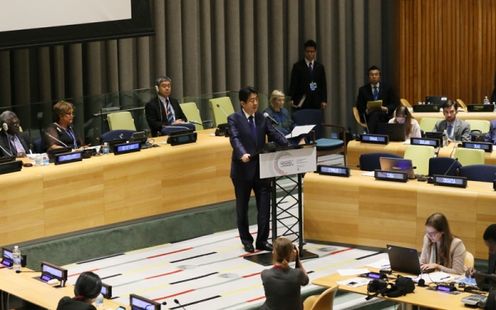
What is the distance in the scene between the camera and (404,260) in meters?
8.48

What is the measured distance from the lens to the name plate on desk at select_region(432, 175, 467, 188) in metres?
10.3

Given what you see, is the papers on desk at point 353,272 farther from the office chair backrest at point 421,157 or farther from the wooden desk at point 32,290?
the office chair backrest at point 421,157

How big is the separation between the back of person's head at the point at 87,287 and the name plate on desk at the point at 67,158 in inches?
151

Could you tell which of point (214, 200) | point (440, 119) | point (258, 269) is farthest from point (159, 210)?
point (440, 119)

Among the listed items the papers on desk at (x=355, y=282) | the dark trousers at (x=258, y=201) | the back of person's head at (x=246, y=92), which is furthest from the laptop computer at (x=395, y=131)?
the papers on desk at (x=355, y=282)

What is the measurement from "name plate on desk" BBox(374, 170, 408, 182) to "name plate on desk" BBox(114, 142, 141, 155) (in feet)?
8.10

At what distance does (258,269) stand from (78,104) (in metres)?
3.74


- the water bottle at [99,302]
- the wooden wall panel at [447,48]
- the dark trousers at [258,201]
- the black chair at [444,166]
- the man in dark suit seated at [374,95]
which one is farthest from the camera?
the wooden wall panel at [447,48]

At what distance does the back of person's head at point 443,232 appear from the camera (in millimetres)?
8477

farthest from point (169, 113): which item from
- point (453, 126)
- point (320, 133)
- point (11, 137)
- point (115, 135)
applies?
point (320, 133)

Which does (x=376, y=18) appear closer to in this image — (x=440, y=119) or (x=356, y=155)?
(x=440, y=119)

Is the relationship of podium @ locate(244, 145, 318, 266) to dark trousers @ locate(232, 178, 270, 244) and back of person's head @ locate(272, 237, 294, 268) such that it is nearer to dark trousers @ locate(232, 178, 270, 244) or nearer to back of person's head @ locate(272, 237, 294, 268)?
dark trousers @ locate(232, 178, 270, 244)

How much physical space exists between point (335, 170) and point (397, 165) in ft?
2.21

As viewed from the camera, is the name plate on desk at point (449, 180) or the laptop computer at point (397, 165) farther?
the laptop computer at point (397, 165)
